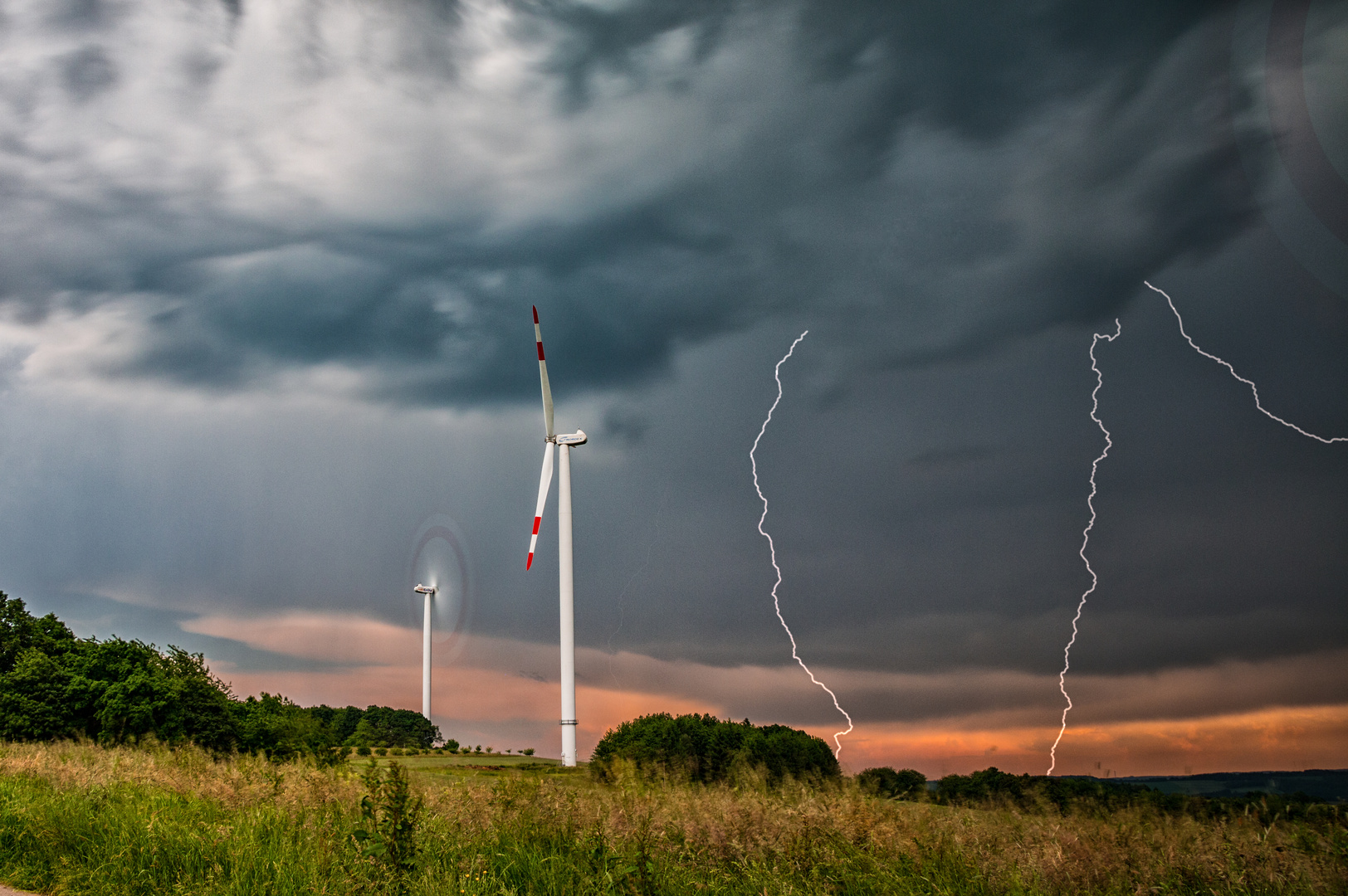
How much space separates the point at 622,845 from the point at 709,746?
147 ft

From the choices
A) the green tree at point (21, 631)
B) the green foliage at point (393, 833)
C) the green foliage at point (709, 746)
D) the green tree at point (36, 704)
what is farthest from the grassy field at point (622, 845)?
the green tree at point (21, 631)

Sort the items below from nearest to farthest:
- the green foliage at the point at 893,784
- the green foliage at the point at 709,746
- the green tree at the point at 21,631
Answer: the green foliage at the point at 893,784 → the green foliage at the point at 709,746 → the green tree at the point at 21,631

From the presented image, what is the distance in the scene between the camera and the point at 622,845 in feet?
33.6

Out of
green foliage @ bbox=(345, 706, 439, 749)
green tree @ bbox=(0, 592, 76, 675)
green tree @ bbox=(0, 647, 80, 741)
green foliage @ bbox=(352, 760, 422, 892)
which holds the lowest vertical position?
green foliage @ bbox=(345, 706, 439, 749)

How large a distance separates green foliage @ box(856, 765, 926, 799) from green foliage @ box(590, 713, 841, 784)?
2490cm

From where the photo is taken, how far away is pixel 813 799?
1210cm

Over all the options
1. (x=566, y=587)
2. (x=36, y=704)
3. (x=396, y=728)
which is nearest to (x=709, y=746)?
(x=566, y=587)

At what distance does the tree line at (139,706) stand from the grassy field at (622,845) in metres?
19.4

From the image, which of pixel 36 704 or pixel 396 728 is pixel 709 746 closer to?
pixel 36 704

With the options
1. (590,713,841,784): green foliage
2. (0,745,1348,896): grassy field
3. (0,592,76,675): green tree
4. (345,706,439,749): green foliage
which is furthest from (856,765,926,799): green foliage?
(345,706,439,749): green foliage

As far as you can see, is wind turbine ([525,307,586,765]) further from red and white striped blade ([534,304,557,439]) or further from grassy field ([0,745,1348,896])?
grassy field ([0,745,1348,896])

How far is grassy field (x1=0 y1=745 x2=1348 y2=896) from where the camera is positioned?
9.09 m

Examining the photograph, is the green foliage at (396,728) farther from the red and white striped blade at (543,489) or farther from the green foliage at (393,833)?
the green foliage at (393,833)

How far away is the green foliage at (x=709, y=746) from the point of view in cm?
5003
